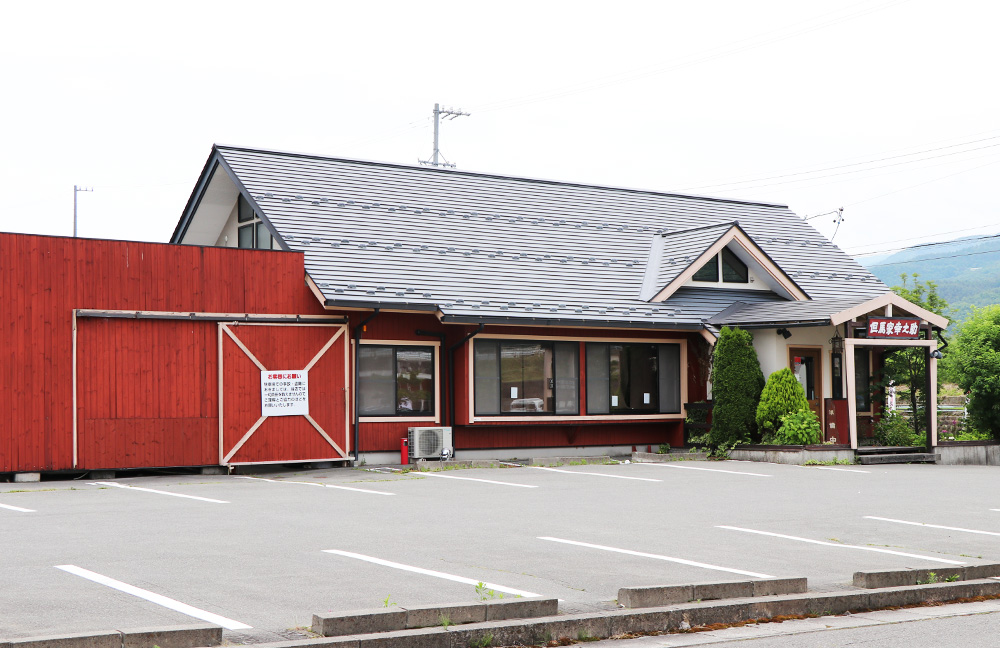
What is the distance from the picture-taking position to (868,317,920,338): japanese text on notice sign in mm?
22344

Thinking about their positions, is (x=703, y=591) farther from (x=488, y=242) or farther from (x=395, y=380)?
(x=488, y=242)

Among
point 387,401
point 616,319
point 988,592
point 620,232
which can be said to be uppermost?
point 620,232

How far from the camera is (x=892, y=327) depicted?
22.7 meters

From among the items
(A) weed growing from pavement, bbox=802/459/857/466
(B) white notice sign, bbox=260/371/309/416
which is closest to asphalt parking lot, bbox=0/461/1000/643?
(B) white notice sign, bbox=260/371/309/416

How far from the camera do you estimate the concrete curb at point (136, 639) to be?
5926 mm

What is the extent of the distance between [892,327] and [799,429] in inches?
126

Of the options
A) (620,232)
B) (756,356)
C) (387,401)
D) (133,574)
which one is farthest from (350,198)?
(133,574)

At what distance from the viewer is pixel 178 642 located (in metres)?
6.26

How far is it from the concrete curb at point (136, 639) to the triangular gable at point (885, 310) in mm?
17623

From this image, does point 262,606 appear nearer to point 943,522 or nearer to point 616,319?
point 943,522

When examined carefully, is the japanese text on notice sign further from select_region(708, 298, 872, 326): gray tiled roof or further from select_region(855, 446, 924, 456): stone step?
select_region(855, 446, 924, 456): stone step

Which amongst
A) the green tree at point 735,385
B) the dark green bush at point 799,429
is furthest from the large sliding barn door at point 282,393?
the dark green bush at point 799,429

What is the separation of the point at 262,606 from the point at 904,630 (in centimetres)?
458

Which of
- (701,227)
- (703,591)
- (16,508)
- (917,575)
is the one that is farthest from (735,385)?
(703,591)
